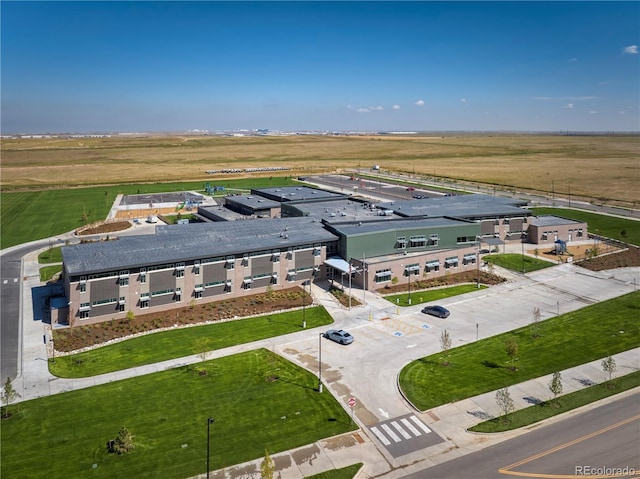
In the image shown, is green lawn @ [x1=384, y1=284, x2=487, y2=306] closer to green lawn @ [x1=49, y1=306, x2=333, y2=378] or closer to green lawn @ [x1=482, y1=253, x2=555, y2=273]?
green lawn @ [x1=49, y1=306, x2=333, y2=378]

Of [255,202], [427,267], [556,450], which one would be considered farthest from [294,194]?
[556,450]

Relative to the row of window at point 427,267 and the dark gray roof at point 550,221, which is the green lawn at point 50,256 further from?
the dark gray roof at point 550,221

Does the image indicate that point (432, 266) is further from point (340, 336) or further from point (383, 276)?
point (340, 336)

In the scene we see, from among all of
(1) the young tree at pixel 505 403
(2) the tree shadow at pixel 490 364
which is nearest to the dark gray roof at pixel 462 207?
(2) the tree shadow at pixel 490 364

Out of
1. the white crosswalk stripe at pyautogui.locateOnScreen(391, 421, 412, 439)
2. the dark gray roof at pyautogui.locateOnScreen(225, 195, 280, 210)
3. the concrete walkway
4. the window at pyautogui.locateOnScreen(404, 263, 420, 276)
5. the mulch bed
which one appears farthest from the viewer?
the dark gray roof at pyautogui.locateOnScreen(225, 195, 280, 210)

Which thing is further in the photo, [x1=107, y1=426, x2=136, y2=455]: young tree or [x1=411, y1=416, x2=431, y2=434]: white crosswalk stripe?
[x1=411, y1=416, x2=431, y2=434]: white crosswalk stripe

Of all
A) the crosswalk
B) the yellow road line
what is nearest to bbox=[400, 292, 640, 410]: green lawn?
the crosswalk

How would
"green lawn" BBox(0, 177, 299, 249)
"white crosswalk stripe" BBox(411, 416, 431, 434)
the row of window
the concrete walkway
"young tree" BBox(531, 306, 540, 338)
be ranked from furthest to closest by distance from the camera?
"green lawn" BBox(0, 177, 299, 249) → the row of window → "young tree" BBox(531, 306, 540, 338) → "white crosswalk stripe" BBox(411, 416, 431, 434) → the concrete walkway

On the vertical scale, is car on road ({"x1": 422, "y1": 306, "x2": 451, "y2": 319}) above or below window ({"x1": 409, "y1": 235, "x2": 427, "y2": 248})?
below
